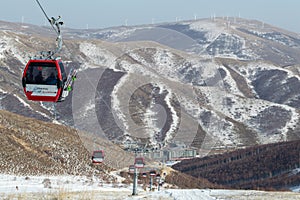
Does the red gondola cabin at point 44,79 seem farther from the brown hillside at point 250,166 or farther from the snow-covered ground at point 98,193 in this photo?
the brown hillside at point 250,166

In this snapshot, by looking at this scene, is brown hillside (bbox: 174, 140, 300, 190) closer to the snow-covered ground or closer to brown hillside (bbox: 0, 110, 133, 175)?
brown hillside (bbox: 0, 110, 133, 175)

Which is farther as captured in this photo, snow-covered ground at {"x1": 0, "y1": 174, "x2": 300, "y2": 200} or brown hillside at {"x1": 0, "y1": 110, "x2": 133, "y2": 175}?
brown hillside at {"x1": 0, "y1": 110, "x2": 133, "y2": 175}

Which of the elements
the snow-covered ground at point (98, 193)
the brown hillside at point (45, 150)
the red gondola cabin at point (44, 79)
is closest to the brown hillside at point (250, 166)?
the brown hillside at point (45, 150)

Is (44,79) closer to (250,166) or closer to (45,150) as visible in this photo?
(45,150)

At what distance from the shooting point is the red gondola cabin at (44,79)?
808 inches

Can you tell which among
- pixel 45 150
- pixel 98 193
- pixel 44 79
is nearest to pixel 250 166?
pixel 45 150

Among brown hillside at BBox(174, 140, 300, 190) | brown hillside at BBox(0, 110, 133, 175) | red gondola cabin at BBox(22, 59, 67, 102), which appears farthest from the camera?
brown hillside at BBox(174, 140, 300, 190)

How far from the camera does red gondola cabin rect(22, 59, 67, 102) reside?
20.5 metres

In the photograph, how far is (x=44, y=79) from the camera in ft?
68.2

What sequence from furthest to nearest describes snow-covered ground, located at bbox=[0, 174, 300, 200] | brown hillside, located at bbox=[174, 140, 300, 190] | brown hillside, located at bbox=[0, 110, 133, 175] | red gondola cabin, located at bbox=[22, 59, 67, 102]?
brown hillside, located at bbox=[174, 140, 300, 190]
brown hillside, located at bbox=[0, 110, 133, 175]
snow-covered ground, located at bbox=[0, 174, 300, 200]
red gondola cabin, located at bbox=[22, 59, 67, 102]

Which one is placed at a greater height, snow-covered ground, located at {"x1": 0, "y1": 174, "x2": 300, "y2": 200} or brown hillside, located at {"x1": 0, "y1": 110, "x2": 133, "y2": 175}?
snow-covered ground, located at {"x1": 0, "y1": 174, "x2": 300, "y2": 200}

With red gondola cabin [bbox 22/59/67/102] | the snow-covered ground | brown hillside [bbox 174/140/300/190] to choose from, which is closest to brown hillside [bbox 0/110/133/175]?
the snow-covered ground

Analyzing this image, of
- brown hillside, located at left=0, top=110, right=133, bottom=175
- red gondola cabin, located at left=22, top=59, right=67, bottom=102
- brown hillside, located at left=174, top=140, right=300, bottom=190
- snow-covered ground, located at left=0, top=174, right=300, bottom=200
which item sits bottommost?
brown hillside, located at left=174, top=140, right=300, bottom=190

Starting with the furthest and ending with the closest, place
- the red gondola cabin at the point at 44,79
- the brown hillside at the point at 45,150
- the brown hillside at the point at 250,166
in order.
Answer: the brown hillside at the point at 250,166
the brown hillside at the point at 45,150
the red gondola cabin at the point at 44,79
